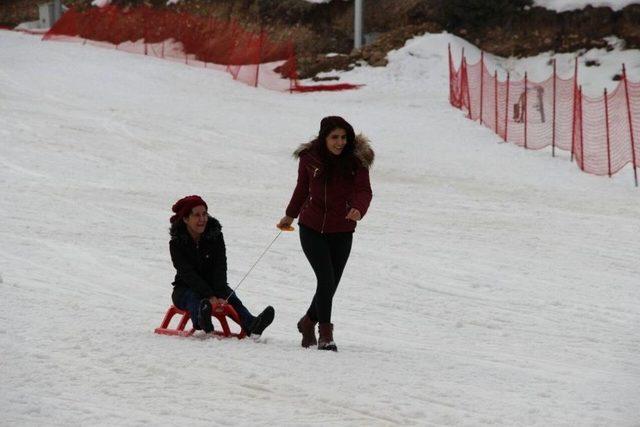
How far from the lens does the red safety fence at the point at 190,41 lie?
30.4 meters

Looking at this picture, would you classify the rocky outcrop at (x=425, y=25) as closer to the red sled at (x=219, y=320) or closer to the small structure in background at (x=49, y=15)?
the small structure in background at (x=49, y=15)

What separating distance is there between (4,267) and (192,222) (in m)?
3.56

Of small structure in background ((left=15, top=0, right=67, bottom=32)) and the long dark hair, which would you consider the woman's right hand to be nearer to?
the long dark hair

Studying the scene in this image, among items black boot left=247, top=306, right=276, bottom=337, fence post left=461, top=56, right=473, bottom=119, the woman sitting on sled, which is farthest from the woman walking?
fence post left=461, top=56, right=473, bottom=119

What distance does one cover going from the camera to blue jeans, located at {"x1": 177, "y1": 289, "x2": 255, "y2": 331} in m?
7.41

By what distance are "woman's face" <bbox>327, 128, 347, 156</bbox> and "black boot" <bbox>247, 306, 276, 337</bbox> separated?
3.72 ft

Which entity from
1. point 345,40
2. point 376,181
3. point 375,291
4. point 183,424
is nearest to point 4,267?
point 375,291

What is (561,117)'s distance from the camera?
22750 millimetres

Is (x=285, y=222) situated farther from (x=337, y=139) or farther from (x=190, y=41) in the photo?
(x=190, y=41)

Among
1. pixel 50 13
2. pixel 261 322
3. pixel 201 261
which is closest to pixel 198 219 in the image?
pixel 201 261

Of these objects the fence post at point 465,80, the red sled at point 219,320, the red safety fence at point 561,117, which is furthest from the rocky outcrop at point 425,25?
the red sled at point 219,320

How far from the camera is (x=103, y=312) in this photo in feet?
27.9

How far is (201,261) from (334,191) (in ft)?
3.41

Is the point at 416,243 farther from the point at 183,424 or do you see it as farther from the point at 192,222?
the point at 183,424
